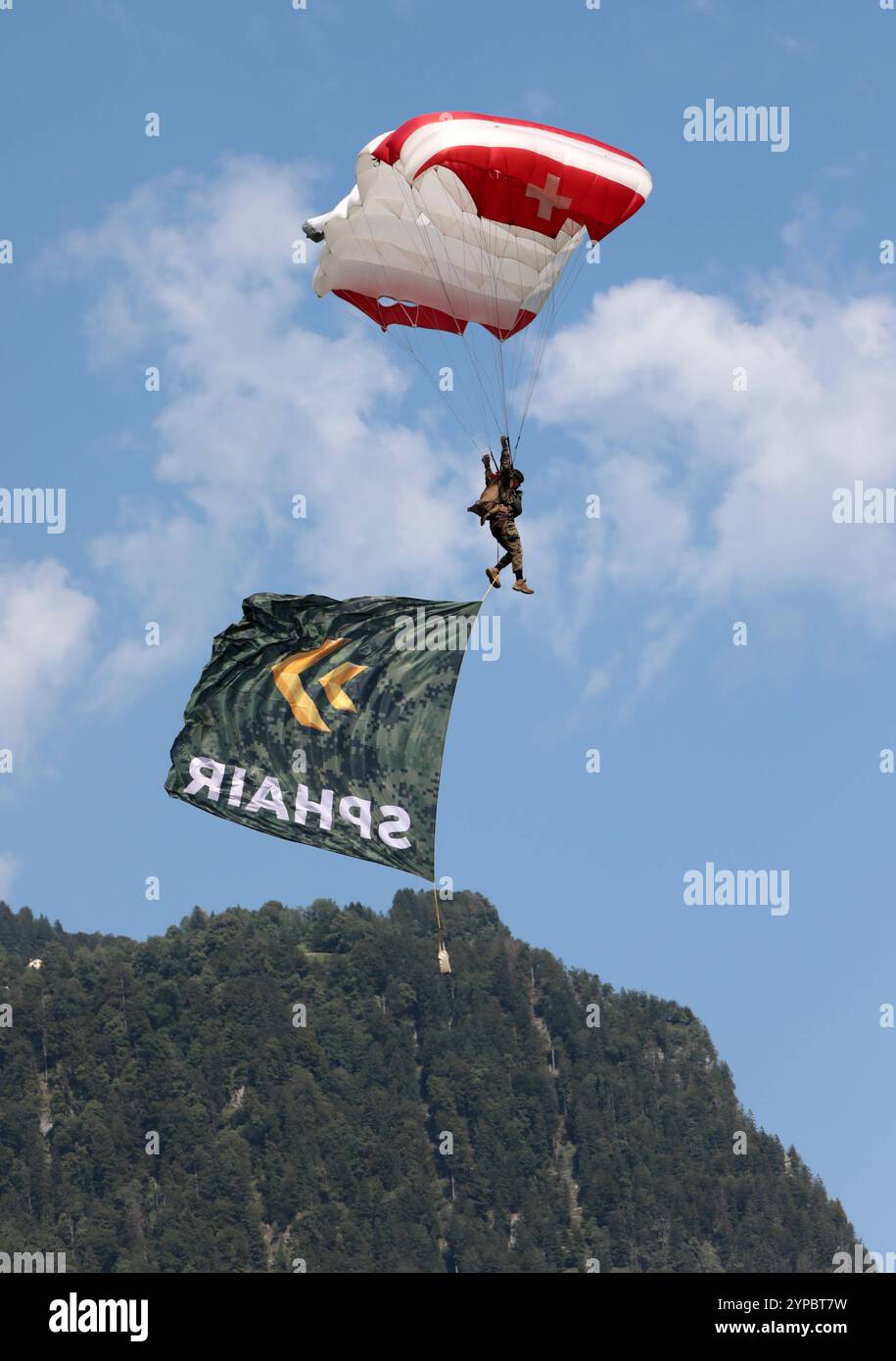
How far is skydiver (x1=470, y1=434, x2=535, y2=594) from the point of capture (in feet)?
111

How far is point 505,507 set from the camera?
34.1 metres

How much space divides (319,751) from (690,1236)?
165m

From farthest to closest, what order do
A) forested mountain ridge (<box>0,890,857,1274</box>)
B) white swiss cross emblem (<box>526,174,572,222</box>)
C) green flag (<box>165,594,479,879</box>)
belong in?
1. forested mountain ridge (<box>0,890,857,1274</box>)
2. white swiss cross emblem (<box>526,174,572,222</box>)
3. green flag (<box>165,594,479,879</box>)

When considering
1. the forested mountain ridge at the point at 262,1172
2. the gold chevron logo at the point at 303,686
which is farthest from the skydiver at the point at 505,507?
the forested mountain ridge at the point at 262,1172

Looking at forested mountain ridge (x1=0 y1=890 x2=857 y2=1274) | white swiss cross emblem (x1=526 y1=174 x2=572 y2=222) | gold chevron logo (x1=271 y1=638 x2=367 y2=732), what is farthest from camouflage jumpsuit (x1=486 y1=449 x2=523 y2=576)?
forested mountain ridge (x1=0 y1=890 x2=857 y2=1274)

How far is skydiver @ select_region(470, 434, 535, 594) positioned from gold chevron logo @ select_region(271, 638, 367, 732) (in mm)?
2686

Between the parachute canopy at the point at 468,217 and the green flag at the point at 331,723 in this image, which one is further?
the parachute canopy at the point at 468,217

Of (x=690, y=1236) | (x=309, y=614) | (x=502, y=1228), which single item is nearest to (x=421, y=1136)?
(x=502, y=1228)

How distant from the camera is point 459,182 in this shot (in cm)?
3559

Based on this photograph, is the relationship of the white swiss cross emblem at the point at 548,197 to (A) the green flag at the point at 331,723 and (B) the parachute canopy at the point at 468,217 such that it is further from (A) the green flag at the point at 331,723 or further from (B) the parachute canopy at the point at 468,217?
(A) the green flag at the point at 331,723

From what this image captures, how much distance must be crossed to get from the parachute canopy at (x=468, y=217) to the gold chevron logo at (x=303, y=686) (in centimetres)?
635

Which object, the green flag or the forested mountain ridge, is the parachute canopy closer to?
the green flag

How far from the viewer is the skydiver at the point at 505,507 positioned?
3375cm

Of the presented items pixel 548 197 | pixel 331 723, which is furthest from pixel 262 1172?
pixel 548 197
